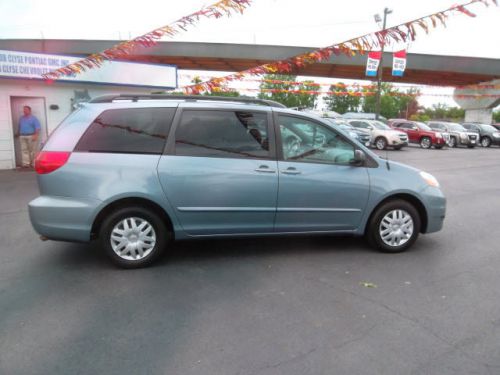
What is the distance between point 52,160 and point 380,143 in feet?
66.2

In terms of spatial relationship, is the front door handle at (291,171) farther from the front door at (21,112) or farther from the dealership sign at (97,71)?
the front door at (21,112)

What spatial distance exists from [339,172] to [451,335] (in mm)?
2078

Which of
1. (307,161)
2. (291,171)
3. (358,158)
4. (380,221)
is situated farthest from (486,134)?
(291,171)

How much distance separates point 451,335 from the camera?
3.07 meters

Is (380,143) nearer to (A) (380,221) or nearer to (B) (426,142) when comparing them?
(B) (426,142)

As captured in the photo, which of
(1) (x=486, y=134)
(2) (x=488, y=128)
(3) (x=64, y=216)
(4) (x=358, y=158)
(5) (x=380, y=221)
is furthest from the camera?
(2) (x=488, y=128)

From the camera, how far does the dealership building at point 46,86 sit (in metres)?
11.0

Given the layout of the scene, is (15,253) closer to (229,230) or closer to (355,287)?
(229,230)

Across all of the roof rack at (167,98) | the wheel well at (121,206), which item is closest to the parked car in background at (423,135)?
the roof rack at (167,98)

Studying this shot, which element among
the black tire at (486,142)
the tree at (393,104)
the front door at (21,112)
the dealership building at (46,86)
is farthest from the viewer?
the tree at (393,104)

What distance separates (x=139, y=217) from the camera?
424cm

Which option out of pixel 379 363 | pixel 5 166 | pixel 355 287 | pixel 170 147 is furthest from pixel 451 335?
pixel 5 166

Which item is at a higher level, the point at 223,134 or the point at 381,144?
the point at 223,134

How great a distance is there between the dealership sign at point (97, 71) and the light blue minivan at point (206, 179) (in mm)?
7928
